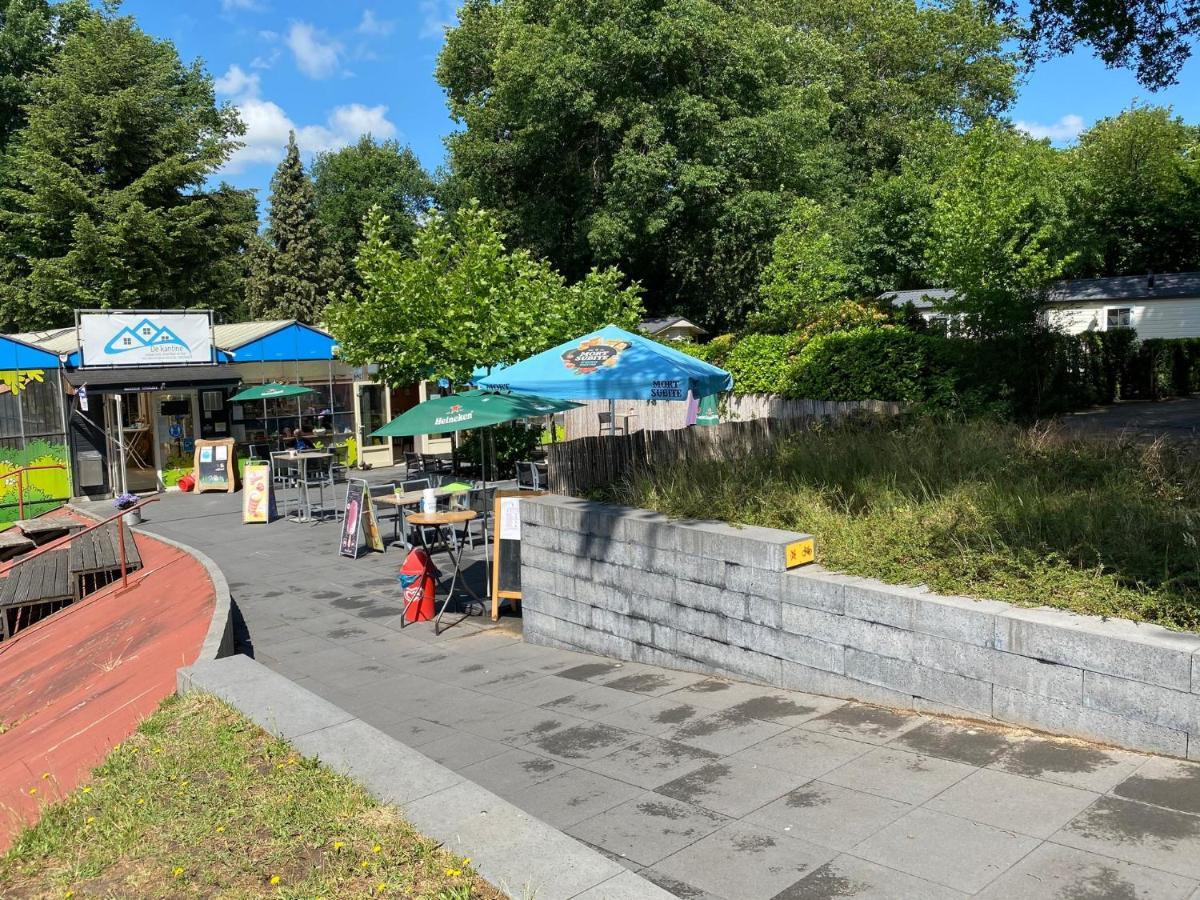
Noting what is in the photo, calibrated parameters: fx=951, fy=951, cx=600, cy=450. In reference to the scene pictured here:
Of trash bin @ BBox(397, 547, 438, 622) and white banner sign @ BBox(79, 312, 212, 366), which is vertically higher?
white banner sign @ BBox(79, 312, 212, 366)

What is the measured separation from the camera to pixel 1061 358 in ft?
65.5

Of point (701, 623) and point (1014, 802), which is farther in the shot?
point (701, 623)

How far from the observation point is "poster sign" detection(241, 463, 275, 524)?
17.0 meters

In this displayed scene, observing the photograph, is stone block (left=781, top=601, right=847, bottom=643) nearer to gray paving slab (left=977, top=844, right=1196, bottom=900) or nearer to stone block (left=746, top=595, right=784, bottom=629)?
stone block (left=746, top=595, right=784, bottom=629)

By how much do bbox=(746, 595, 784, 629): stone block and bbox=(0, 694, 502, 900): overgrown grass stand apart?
3.20 metres

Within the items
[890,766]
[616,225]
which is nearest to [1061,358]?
[616,225]

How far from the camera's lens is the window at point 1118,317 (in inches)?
1378

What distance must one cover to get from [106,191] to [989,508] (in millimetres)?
31142

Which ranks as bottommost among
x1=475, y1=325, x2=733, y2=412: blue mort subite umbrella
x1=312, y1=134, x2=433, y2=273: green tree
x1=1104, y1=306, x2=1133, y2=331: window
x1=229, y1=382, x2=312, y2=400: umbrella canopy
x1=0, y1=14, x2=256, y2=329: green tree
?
x1=475, y1=325, x2=733, y2=412: blue mort subite umbrella

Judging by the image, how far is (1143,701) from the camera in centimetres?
460

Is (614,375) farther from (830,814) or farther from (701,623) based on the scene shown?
(830,814)

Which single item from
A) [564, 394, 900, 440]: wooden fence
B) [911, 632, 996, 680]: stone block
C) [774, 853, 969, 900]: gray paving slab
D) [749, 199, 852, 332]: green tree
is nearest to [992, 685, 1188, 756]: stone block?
[911, 632, 996, 680]: stone block

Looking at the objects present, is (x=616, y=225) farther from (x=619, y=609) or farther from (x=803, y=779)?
(x=803, y=779)

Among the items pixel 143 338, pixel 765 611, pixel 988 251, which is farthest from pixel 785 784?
pixel 143 338
